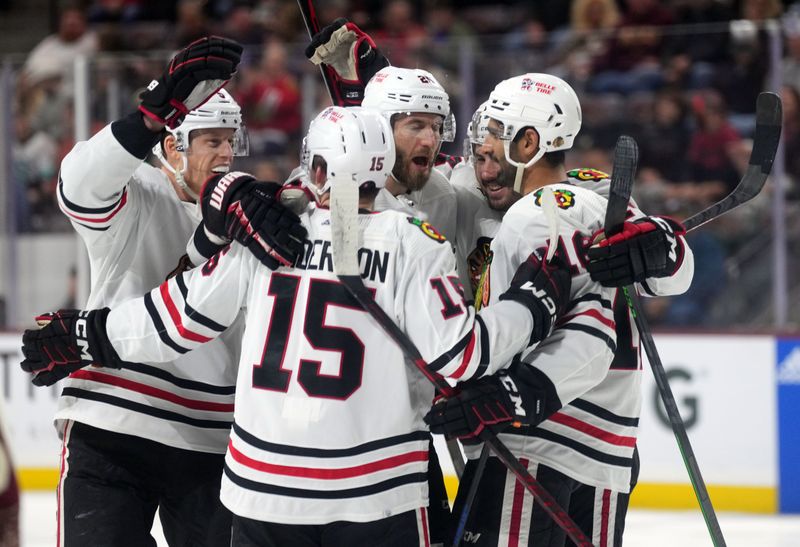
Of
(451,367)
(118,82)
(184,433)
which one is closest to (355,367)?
(451,367)

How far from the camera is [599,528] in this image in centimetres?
271

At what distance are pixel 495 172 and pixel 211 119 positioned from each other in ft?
2.35

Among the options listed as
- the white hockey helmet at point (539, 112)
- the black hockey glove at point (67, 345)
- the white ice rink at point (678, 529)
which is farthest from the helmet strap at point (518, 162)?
the white ice rink at point (678, 529)

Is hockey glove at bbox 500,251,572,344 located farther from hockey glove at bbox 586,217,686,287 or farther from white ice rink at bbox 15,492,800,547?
white ice rink at bbox 15,492,800,547

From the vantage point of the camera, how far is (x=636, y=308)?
2656 mm

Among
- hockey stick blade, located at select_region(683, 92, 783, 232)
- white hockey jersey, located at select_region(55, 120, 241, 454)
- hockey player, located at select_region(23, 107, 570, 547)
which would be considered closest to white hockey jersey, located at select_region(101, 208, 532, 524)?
hockey player, located at select_region(23, 107, 570, 547)

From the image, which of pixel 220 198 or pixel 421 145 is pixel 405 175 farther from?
pixel 220 198

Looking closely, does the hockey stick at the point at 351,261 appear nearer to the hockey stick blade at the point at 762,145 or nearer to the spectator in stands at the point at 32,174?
the hockey stick blade at the point at 762,145

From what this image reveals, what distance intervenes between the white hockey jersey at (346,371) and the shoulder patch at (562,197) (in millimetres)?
369

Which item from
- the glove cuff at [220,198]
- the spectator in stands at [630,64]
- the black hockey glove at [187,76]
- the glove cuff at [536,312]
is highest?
the spectator in stands at [630,64]

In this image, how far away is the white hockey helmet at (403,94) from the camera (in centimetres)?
292

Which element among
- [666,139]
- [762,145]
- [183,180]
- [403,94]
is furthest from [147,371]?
[666,139]

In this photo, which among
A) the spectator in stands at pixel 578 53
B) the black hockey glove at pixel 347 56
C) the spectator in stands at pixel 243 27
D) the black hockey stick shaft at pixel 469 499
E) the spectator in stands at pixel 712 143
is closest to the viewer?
the black hockey stick shaft at pixel 469 499

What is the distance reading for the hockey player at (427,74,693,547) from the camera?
2506 millimetres
